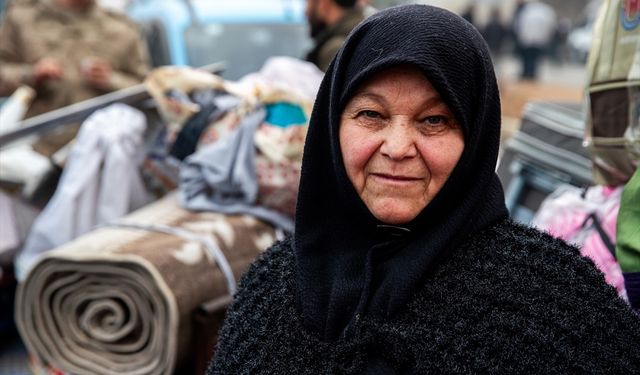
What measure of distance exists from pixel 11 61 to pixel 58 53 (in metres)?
0.28

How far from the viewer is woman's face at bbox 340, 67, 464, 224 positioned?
1.23 metres

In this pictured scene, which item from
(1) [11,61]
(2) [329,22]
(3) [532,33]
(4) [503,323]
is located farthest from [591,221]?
(3) [532,33]

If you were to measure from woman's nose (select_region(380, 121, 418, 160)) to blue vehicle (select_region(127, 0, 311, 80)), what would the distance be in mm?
3861

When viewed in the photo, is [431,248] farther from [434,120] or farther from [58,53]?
[58,53]

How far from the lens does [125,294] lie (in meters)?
2.27

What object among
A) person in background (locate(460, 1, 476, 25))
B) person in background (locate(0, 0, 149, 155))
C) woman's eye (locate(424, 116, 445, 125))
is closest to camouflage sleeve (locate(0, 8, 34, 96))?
person in background (locate(0, 0, 149, 155))

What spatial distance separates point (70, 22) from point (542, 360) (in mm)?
3404

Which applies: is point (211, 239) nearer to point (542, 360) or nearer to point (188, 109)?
point (188, 109)

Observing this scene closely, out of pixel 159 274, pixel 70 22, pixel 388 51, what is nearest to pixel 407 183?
pixel 388 51

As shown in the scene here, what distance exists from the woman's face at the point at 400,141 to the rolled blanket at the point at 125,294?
1.10 metres

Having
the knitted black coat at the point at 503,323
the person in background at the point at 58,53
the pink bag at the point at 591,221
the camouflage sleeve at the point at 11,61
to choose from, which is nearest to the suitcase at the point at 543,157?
the pink bag at the point at 591,221

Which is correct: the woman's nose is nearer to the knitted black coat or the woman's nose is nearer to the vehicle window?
the knitted black coat

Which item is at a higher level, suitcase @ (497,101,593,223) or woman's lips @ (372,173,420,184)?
woman's lips @ (372,173,420,184)

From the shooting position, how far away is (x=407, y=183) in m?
1.27
